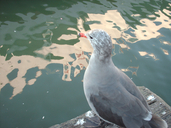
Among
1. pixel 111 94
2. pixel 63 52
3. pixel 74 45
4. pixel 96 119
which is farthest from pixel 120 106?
pixel 74 45

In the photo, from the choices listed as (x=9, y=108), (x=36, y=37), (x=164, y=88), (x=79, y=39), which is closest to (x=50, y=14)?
(x=36, y=37)

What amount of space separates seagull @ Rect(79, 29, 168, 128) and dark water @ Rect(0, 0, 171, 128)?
51.8 inches

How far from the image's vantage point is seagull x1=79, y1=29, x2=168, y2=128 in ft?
6.26

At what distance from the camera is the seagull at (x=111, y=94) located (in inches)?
75.1

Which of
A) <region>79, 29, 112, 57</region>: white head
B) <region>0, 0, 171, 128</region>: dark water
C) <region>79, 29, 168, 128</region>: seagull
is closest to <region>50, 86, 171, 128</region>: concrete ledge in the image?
<region>79, 29, 168, 128</region>: seagull

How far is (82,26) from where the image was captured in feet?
16.3

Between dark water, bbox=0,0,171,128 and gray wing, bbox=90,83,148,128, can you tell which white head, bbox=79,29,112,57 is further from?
dark water, bbox=0,0,171,128

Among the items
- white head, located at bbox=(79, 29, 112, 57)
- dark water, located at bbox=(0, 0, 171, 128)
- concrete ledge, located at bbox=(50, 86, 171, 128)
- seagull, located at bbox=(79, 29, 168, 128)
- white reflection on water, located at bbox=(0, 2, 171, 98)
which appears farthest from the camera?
white reflection on water, located at bbox=(0, 2, 171, 98)

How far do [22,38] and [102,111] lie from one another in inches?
139

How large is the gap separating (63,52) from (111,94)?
100.0 inches

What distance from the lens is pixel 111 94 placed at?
1.98 m

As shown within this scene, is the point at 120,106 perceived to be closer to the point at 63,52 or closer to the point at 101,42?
the point at 101,42

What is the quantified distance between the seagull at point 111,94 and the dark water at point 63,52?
132cm

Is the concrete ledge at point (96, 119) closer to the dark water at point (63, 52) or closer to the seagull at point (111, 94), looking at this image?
the seagull at point (111, 94)
